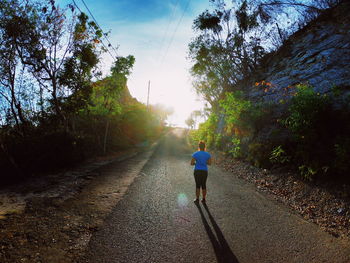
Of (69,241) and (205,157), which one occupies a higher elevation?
(205,157)

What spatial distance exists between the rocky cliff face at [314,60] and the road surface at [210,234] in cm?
672

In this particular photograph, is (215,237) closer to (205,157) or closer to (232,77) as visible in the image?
(205,157)

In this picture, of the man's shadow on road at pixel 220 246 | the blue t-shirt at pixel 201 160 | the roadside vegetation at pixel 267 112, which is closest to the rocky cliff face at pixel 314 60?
the roadside vegetation at pixel 267 112

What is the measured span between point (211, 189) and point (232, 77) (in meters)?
16.8

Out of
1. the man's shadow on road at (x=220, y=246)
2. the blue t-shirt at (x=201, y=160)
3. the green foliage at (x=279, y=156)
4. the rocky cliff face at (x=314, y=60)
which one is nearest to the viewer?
the man's shadow on road at (x=220, y=246)

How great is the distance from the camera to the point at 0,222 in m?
4.04

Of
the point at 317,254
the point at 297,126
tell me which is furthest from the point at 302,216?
the point at 297,126

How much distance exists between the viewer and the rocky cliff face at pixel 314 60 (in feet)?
31.8

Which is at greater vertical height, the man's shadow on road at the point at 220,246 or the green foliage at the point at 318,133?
the green foliage at the point at 318,133

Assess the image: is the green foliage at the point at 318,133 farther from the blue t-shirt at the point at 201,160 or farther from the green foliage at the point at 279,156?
the blue t-shirt at the point at 201,160

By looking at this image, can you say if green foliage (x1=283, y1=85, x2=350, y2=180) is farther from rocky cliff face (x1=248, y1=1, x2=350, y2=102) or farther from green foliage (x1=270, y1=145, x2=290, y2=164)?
rocky cliff face (x1=248, y1=1, x2=350, y2=102)

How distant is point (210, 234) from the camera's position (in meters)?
3.71

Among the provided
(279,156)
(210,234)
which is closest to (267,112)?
(279,156)

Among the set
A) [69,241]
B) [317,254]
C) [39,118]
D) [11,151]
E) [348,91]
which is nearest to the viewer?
[317,254]
